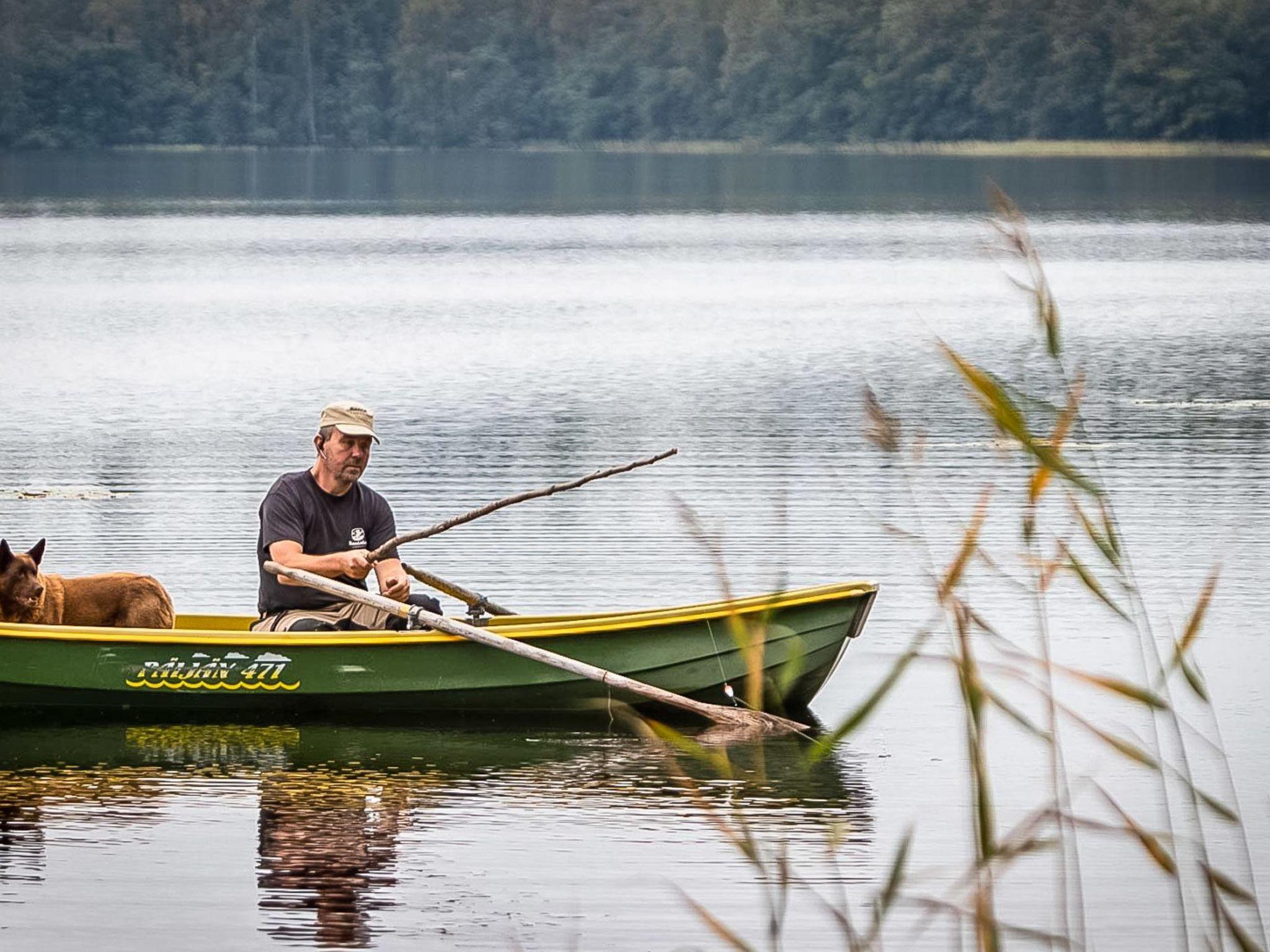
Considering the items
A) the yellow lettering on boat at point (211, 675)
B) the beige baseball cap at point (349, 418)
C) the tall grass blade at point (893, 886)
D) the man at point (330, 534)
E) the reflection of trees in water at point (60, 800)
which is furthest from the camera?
the yellow lettering on boat at point (211, 675)

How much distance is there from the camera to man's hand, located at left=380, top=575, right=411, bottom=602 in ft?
30.5

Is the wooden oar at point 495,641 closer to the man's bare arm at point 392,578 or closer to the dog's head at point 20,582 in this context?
the man's bare arm at point 392,578

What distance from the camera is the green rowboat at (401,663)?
30.5 ft

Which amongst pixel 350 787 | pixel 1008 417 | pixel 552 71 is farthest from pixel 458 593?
pixel 552 71

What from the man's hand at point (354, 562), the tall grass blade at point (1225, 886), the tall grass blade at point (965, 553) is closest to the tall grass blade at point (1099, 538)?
the tall grass blade at point (965, 553)

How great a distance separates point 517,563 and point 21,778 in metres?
4.89

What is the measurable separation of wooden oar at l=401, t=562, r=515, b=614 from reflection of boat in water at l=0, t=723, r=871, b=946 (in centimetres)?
51

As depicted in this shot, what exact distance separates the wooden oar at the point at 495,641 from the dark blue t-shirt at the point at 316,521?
12 centimetres

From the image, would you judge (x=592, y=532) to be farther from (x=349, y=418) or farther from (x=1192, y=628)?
(x=1192, y=628)

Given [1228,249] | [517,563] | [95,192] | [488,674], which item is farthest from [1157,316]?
[95,192]

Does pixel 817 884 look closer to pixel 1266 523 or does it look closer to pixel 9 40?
pixel 1266 523

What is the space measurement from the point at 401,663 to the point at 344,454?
2.89 ft

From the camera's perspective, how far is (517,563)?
13.6 m

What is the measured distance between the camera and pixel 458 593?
10.1 metres
